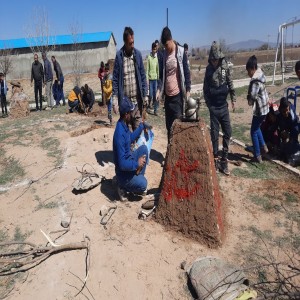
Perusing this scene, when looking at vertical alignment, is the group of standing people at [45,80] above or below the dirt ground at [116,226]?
above

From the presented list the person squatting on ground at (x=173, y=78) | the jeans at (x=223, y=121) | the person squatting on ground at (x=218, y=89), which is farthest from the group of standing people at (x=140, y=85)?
the jeans at (x=223, y=121)

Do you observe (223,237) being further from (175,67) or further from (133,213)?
(175,67)

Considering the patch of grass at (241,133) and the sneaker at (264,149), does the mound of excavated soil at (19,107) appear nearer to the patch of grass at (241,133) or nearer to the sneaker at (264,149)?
the patch of grass at (241,133)

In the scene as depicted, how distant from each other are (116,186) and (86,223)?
83 centimetres

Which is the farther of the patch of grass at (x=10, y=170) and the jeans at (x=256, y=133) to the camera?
the patch of grass at (x=10, y=170)

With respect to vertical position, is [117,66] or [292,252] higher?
[117,66]

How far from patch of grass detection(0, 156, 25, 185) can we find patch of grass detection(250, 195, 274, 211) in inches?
147

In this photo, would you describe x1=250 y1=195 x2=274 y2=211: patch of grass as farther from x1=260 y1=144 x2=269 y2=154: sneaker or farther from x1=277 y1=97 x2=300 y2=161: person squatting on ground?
x1=260 y1=144 x2=269 y2=154: sneaker

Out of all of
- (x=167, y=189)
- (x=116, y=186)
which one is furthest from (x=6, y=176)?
(x=167, y=189)

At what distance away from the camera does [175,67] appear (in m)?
4.81

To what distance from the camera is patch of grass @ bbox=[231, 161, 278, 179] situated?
511cm

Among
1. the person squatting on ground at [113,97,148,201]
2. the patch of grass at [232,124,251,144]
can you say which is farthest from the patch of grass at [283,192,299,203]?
the patch of grass at [232,124,251,144]

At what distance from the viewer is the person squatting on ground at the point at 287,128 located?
546cm

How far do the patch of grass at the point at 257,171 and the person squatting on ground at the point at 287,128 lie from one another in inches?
13.8
